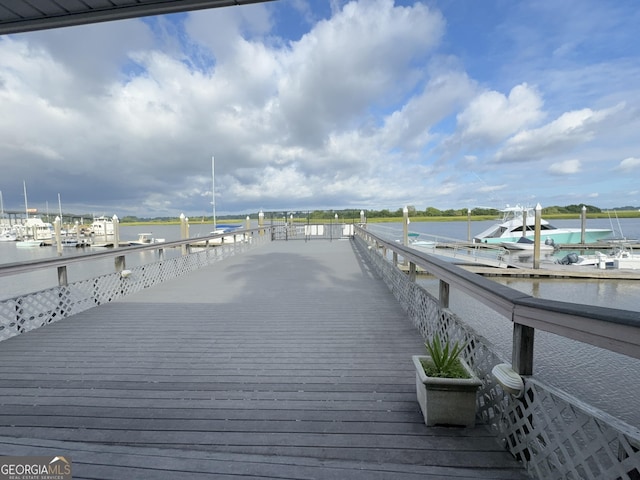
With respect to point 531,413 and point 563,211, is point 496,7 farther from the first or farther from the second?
point 563,211

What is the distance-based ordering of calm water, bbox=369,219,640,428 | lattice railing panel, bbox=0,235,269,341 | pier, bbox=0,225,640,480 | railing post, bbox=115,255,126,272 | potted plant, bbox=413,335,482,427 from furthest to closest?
railing post, bbox=115,255,126,272
calm water, bbox=369,219,640,428
lattice railing panel, bbox=0,235,269,341
potted plant, bbox=413,335,482,427
pier, bbox=0,225,640,480

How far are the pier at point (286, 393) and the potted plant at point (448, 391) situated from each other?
8cm

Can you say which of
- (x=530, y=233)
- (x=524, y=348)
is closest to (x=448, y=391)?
(x=524, y=348)

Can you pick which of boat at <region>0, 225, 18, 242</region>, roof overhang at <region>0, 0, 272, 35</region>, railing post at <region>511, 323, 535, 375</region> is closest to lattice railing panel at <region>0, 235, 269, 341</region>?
roof overhang at <region>0, 0, 272, 35</region>

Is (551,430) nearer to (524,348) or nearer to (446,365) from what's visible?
(524,348)

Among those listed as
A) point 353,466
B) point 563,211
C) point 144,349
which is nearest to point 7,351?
point 144,349

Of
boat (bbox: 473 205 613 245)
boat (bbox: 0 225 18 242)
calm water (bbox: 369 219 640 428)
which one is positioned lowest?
calm water (bbox: 369 219 640 428)

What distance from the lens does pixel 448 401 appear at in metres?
1.79

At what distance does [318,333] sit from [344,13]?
882 centimetres

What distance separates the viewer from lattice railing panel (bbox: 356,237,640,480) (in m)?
1.09

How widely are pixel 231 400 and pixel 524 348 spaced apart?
1.83 metres
